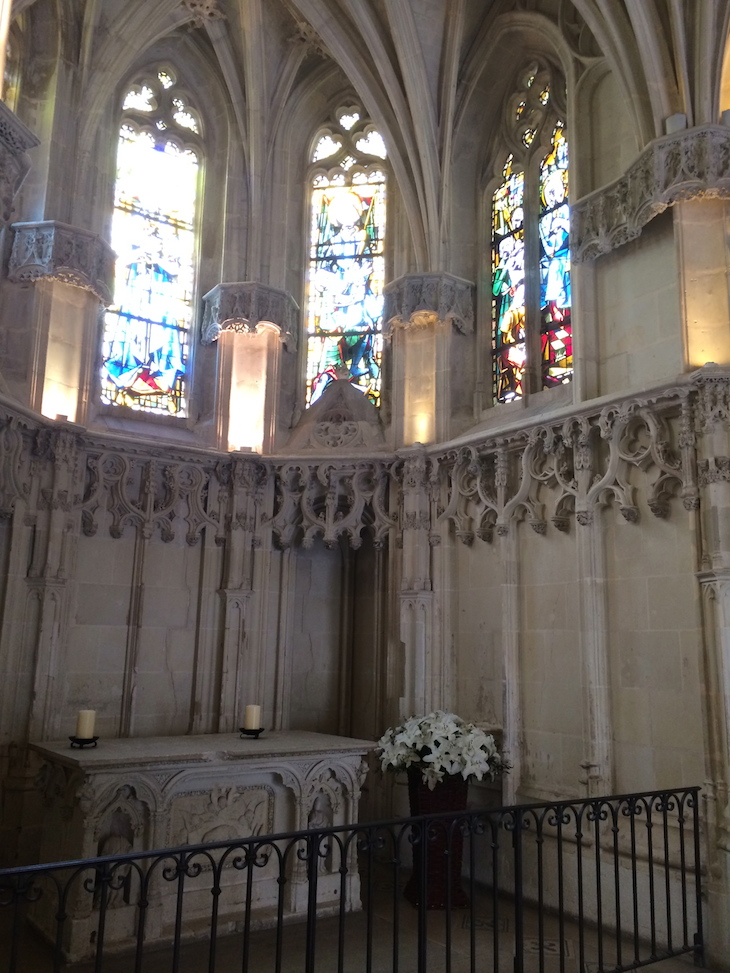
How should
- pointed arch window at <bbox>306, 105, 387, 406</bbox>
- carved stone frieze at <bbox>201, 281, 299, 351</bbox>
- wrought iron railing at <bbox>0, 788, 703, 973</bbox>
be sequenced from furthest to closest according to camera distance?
1. pointed arch window at <bbox>306, 105, 387, 406</bbox>
2. carved stone frieze at <bbox>201, 281, 299, 351</bbox>
3. wrought iron railing at <bbox>0, 788, 703, 973</bbox>

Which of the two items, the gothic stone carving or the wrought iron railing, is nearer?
the wrought iron railing

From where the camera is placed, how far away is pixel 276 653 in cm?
961

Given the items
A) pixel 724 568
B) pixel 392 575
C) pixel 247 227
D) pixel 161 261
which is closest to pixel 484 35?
pixel 247 227

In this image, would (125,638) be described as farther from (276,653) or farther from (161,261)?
(161,261)

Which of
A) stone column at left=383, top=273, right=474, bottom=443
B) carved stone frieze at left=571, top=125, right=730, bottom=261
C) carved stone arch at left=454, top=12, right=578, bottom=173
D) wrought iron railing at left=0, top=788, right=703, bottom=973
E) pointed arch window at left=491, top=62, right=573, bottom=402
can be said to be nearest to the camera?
wrought iron railing at left=0, top=788, right=703, bottom=973

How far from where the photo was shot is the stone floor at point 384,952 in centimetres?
582

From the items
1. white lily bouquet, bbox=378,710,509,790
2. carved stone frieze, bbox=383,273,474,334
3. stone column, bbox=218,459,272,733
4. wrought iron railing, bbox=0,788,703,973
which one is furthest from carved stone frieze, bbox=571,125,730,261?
wrought iron railing, bbox=0,788,703,973

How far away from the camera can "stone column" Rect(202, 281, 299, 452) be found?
10016 mm

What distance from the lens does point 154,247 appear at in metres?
10.3

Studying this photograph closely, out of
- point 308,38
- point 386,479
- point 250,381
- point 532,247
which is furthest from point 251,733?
point 308,38

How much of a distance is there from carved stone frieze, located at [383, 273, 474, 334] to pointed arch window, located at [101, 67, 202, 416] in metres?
2.55

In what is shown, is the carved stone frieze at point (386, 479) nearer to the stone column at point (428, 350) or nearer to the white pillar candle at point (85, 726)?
the stone column at point (428, 350)

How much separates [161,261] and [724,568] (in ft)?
23.6

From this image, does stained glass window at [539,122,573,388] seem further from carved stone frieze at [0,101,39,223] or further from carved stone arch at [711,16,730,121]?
carved stone frieze at [0,101,39,223]
